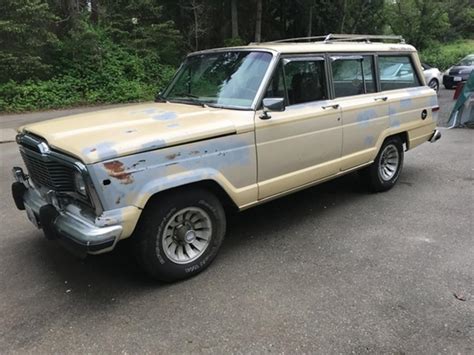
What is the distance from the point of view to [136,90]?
1647cm

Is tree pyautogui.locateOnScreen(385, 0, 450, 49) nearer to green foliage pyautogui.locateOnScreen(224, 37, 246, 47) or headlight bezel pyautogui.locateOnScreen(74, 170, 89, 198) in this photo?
green foliage pyautogui.locateOnScreen(224, 37, 246, 47)

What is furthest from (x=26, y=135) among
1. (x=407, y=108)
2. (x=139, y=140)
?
(x=407, y=108)

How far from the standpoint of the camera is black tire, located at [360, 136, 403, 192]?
564cm

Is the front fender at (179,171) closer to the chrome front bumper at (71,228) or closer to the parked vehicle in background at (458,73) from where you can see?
the chrome front bumper at (71,228)

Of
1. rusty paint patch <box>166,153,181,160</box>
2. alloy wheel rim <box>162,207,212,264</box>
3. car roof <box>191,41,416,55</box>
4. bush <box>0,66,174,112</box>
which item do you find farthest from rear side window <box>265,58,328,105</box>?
bush <box>0,66,174,112</box>

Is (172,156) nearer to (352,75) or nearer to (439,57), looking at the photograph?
(352,75)

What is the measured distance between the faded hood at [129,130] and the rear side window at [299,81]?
69 cm

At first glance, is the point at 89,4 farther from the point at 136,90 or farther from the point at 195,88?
the point at 195,88

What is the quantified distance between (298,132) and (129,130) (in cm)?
173

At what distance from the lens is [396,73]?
5.82 m

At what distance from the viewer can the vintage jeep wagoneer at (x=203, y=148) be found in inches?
124

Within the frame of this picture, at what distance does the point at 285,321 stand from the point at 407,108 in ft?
12.5

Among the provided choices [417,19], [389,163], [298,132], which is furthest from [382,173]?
[417,19]

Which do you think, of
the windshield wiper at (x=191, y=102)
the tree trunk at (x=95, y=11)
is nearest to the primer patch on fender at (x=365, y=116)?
the windshield wiper at (x=191, y=102)
